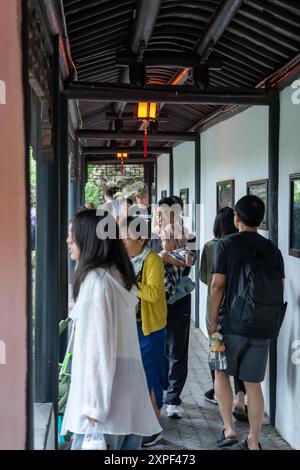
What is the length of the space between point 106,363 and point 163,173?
10265 mm

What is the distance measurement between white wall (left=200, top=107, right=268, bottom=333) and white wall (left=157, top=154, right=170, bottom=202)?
3.83 metres

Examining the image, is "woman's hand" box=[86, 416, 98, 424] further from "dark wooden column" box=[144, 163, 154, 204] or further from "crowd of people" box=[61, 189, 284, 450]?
"dark wooden column" box=[144, 163, 154, 204]

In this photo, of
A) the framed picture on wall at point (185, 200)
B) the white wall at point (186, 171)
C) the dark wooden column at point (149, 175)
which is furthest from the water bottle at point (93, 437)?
the dark wooden column at point (149, 175)

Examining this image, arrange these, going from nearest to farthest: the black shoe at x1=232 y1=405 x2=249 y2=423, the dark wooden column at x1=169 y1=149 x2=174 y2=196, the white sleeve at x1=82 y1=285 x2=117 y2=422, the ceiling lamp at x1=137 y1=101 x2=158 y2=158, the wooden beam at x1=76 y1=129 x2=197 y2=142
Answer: the white sleeve at x1=82 y1=285 x2=117 y2=422 < the black shoe at x1=232 y1=405 x2=249 y2=423 < the ceiling lamp at x1=137 y1=101 x2=158 y2=158 < the wooden beam at x1=76 y1=129 x2=197 y2=142 < the dark wooden column at x1=169 y1=149 x2=174 y2=196

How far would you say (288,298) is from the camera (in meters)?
4.14

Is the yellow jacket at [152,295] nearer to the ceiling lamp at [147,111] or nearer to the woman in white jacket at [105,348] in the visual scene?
the woman in white jacket at [105,348]

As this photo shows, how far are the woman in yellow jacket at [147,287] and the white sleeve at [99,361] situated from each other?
1386 millimetres

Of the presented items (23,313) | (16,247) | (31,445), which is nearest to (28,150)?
(16,247)

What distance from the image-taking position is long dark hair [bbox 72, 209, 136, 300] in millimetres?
2342

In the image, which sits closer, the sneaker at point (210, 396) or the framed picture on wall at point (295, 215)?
the framed picture on wall at point (295, 215)

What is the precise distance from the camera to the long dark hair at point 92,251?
7.68 feet

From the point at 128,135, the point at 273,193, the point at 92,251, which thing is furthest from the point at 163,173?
the point at 92,251

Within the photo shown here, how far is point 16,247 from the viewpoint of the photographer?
1988 mm

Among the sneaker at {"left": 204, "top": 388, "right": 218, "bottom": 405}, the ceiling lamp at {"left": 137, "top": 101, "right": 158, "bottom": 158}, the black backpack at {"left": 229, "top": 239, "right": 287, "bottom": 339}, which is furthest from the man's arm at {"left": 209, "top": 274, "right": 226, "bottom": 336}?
the ceiling lamp at {"left": 137, "top": 101, "right": 158, "bottom": 158}
